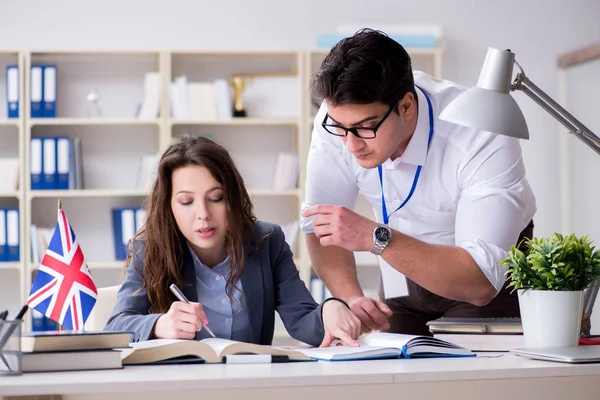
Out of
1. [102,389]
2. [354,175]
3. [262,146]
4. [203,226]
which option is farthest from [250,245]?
[262,146]

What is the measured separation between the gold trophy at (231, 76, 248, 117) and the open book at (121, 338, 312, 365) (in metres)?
3.09

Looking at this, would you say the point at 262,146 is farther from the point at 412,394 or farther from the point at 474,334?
the point at 412,394

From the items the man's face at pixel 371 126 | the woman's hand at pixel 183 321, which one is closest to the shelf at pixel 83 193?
the man's face at pixel 371 126

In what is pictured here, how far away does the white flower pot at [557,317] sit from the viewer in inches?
57.9

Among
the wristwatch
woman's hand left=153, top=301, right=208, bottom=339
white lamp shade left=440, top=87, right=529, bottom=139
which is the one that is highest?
white lamp shade left=440, top=87, right=529, bottom=139

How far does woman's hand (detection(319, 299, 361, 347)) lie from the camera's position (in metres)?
1.67

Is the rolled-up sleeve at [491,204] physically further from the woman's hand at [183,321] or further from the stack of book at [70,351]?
the stack of book at [70,351]

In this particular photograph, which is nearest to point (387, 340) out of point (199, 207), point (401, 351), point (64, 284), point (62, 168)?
point (401, 351)

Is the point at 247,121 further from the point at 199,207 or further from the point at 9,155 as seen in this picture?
the point at 199,207

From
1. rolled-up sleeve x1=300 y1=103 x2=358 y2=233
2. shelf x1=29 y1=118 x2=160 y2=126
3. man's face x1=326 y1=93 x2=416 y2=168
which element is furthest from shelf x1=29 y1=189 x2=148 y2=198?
man's face x1=326 y1=93 x2=416 y2=168

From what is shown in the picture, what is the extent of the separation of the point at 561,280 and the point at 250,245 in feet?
2.54

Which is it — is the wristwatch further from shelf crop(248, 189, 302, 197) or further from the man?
shelf crop(248, 189, 302, 197)

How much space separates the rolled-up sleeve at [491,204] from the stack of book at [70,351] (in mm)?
877

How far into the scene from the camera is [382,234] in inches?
70.9
